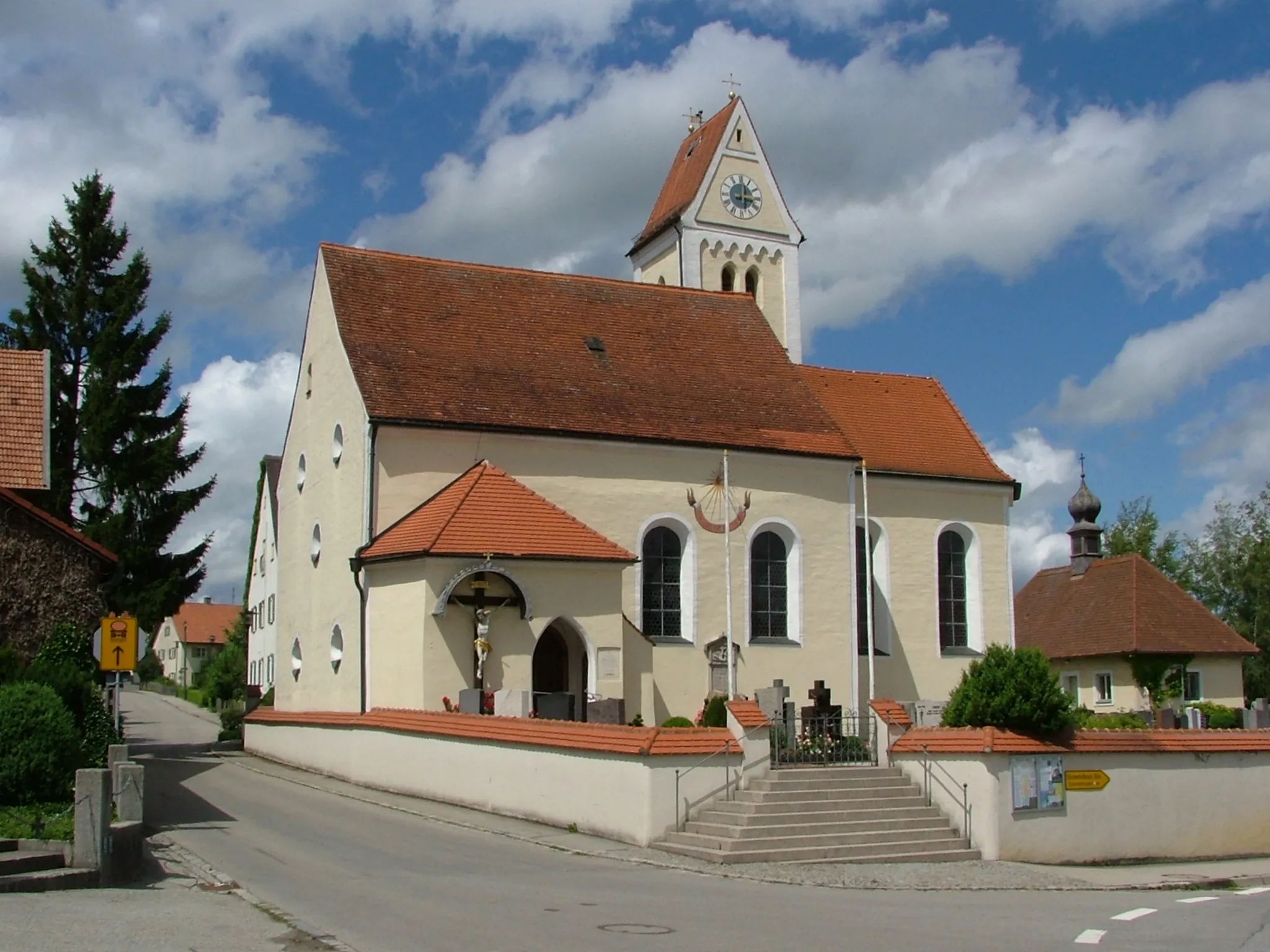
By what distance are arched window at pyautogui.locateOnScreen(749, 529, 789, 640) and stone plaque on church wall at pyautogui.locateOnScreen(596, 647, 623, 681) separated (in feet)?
17.0

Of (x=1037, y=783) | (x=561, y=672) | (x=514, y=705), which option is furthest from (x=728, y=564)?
(x=1037, y=783)

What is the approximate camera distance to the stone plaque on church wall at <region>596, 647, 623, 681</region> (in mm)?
24672

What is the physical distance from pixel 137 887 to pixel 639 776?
6.19 m

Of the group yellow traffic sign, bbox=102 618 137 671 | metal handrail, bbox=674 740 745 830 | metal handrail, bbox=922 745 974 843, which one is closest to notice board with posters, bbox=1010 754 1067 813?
metal handrail, bbox=922 745 974 843

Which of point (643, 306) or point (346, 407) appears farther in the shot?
point (643, 306)

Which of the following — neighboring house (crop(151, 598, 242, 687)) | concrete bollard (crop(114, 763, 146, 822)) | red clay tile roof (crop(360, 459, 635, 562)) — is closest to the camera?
concrete bollard (crop(114, 763, 146, 822))

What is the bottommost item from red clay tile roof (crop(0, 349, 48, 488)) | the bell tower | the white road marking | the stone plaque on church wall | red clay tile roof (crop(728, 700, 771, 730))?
the white road marking

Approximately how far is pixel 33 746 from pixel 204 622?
114711 mm

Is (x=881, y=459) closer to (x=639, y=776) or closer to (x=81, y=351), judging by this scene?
(x=639, y=776)

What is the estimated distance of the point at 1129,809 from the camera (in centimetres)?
1848

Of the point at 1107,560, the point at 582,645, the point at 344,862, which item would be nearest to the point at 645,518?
the point at 582,645

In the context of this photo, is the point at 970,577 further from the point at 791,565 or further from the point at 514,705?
the point at 514,705

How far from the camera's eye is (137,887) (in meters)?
12.9

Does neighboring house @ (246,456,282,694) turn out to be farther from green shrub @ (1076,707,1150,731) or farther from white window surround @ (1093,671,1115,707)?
white window surround @ (1093,671,1115,707)
